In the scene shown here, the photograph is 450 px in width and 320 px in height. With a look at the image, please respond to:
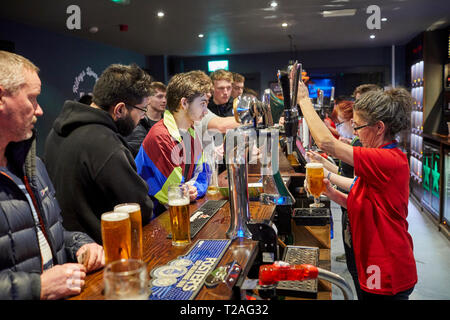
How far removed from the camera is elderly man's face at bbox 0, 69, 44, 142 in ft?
4.04

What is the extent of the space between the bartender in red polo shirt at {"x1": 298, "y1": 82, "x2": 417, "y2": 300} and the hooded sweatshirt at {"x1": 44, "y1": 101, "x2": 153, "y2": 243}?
0.92 meters

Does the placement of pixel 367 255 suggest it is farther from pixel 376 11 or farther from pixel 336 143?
pixel 376 11

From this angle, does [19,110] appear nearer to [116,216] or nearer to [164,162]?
[116,216]

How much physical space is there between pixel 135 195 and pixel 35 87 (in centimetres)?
68

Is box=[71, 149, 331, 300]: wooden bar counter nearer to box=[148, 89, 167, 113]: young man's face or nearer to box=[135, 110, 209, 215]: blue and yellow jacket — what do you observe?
box=[135, 110, 209, 215]: blue and yellow jacket

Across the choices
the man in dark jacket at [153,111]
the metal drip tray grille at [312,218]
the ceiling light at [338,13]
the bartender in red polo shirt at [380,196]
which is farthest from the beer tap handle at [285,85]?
the ceiling light at [338,13]

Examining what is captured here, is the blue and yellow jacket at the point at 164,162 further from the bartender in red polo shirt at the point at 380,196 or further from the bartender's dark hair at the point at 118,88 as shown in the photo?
the bartender in red polo shirt at the point at 380,196

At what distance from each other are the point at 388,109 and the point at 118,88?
1.38 m

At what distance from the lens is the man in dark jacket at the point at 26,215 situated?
1079 mm

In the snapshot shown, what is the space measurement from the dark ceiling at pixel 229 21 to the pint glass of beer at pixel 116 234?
4.50 meters

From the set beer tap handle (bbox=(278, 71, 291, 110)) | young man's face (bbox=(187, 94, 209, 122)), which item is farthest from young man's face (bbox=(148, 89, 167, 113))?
beer tap handle (bbox=(278, 71, 291, 110))

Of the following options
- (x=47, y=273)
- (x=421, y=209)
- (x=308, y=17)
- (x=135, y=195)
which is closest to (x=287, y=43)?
(x=308, y=17)

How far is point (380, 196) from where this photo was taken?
6.23 feet

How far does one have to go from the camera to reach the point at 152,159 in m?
2.57
